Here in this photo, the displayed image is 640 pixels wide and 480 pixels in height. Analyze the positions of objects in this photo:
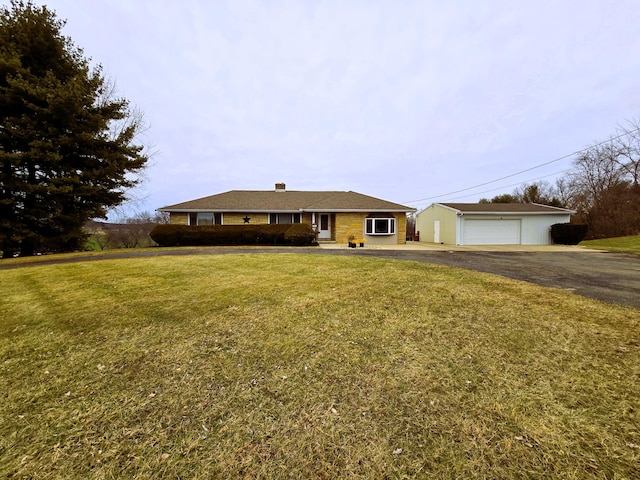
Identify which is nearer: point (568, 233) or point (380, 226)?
point (568, 233)

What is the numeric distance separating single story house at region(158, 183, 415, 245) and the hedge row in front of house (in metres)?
2.01

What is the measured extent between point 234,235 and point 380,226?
9893 mm

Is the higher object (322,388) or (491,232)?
(491,232)

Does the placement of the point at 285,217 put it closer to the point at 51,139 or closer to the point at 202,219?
the point at 202,219

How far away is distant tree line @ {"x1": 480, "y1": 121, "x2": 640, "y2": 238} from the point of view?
20906 mm

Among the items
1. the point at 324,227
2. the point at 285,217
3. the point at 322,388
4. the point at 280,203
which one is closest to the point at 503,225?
the point at 324,227

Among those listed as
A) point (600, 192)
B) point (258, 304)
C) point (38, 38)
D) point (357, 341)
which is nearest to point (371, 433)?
point (357, 341)

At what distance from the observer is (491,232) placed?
18469mm

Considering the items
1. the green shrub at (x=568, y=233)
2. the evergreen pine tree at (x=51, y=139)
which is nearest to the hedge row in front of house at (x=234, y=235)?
the evergreen pine tree at (x=51, y=139)

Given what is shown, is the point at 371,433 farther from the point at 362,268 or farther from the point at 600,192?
the point at 600,192

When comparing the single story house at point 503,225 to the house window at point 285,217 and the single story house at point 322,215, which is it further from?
the house window at point 285,217

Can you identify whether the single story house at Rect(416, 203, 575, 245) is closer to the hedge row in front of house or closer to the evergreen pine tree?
the hedge row in front of house

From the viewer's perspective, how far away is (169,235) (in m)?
15.0

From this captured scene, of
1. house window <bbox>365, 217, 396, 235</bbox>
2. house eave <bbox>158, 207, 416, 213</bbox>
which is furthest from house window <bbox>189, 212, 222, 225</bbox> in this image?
house window <bbox>365, 217, 396, 235</bbox>
